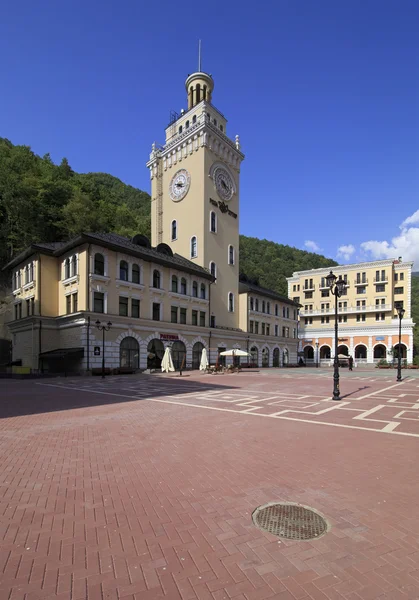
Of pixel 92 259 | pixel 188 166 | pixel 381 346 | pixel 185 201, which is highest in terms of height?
pixel 188 166

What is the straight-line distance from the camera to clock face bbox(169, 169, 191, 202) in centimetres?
4838

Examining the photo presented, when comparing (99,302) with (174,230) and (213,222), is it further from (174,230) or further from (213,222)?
(213,222)

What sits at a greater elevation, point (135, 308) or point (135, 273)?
point (135, 273)

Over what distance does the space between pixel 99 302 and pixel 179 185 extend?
81.8 ft

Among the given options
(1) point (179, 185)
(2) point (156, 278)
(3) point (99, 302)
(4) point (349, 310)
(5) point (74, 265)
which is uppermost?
(1) point (179, 185)

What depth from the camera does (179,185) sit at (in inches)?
1953

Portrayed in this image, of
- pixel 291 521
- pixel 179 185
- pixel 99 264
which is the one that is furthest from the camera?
pixel 179 185

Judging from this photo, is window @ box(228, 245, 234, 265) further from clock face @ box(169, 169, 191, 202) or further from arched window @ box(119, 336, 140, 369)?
arched window @ box(119, 336, 140, 369)

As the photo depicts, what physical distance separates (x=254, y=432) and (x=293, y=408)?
14.3 ft

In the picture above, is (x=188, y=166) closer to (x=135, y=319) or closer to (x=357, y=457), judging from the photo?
(x=135, y=319)

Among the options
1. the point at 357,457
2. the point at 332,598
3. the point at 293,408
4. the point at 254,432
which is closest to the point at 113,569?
the point at 332,598

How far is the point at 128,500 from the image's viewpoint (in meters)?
4.81

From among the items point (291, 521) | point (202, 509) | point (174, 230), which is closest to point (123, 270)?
point (174, 230)

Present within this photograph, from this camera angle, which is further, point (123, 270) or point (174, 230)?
point (174, 230)
